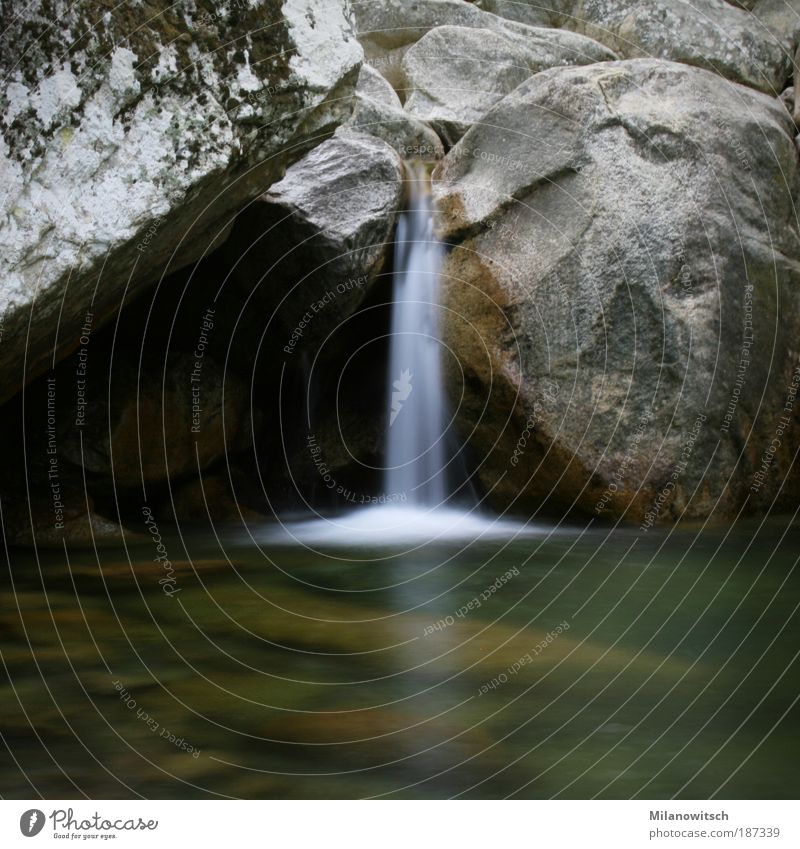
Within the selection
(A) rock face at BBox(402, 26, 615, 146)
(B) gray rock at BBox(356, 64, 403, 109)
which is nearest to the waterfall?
(B) gray rock at BBox(356, 64, 403, 109)

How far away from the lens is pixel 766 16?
934 centimetres

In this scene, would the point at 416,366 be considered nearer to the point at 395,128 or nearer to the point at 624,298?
the point at 624,298

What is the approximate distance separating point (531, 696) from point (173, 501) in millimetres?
4190

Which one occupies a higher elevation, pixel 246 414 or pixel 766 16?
pixel 766 16

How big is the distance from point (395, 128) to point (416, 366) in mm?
2043

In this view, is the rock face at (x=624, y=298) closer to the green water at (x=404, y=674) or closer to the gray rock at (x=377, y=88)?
the green water at (x=404, y=674)

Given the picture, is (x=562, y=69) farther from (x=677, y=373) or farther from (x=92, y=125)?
(x=92, y=125)

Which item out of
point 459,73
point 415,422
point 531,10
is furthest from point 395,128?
point 531,10

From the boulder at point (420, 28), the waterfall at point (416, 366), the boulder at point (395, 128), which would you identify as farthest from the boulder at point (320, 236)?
the boulder at point (420, 28)

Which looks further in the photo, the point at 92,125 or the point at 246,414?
the point at 246,414

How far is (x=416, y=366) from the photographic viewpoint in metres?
7.07

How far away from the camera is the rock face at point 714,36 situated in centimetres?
858

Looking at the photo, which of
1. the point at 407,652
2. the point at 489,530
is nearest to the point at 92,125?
the point at 407,652

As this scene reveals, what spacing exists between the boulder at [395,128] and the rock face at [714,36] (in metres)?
2.87
